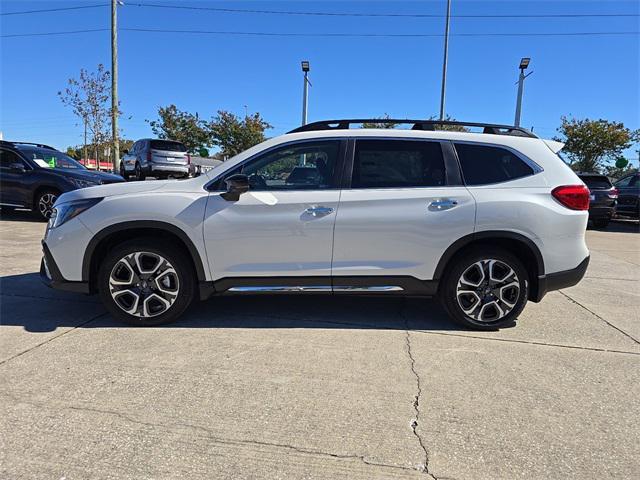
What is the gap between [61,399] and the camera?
288 centimetres

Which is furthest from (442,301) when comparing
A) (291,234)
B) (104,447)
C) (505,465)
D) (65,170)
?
(65,170)

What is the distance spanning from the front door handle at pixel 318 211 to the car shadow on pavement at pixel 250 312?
107cm

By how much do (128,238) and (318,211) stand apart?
176cm

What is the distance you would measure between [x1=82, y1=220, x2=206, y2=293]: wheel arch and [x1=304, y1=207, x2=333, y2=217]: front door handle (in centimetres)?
105

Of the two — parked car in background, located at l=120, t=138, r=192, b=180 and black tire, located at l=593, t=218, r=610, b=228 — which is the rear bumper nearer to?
black tire, located at l=593, t=218, r=610, b=228

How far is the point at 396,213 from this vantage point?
398cm

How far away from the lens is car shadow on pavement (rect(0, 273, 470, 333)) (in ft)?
13.9

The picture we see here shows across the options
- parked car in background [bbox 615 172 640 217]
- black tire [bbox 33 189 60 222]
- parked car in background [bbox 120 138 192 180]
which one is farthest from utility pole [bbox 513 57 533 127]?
black tire [bbox 33 189 60 222]

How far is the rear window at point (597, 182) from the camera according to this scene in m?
13.8

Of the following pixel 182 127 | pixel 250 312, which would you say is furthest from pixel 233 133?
pixel 250 312

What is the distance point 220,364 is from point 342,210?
5.32ft

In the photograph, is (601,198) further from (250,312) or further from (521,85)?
(250,312)

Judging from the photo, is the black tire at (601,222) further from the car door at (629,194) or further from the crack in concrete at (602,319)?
the crack in concrete at (602,319)

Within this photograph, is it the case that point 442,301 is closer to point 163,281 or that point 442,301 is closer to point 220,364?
point 220,364
